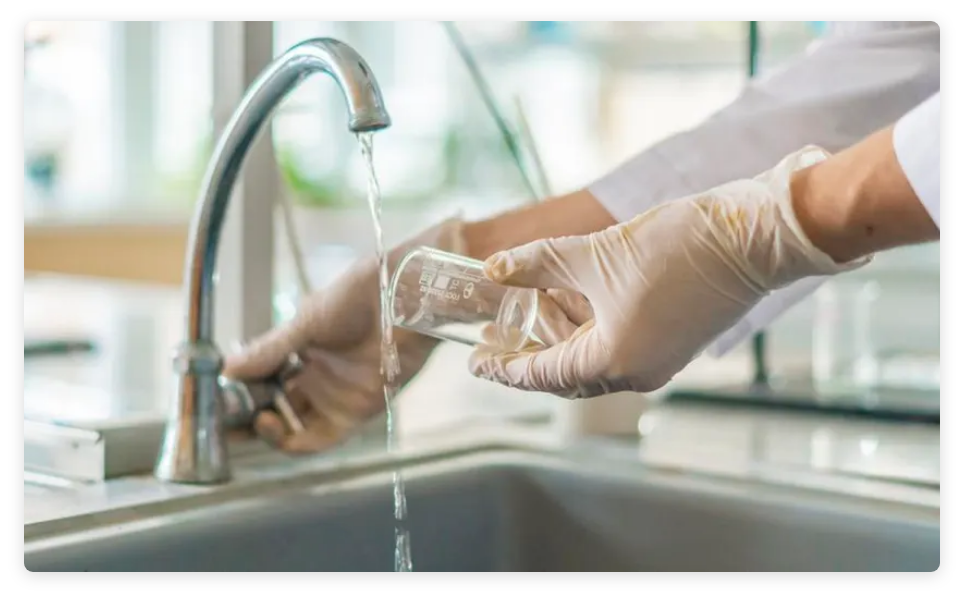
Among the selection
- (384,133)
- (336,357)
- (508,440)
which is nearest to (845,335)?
(508,440)

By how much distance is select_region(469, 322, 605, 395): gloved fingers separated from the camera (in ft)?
2.31

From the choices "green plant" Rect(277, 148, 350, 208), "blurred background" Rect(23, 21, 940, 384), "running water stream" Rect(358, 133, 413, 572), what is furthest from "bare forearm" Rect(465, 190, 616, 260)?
"green plant" Rect(277, 148, 350, 208)

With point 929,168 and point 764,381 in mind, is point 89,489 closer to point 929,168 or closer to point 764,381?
point 929,168

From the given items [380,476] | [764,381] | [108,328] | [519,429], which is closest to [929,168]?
[380,476]

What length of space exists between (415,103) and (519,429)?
419 cm

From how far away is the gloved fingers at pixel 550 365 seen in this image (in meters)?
0.70

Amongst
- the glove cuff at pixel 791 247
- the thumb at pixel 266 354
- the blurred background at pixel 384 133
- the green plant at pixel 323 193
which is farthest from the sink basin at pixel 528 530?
the green plant at pixel 323 193

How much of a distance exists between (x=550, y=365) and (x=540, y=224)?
0.29 metres

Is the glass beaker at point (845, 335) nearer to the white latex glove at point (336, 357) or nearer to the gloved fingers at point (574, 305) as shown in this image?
the white latex glove at point (336, 357)

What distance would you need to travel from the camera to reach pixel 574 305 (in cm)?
75

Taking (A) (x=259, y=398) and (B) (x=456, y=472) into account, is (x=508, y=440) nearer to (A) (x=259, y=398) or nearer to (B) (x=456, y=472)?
(B) (x=456, y=472)

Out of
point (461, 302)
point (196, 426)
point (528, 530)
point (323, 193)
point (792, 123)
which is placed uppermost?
point (323, 193)

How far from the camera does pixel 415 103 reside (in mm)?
5324

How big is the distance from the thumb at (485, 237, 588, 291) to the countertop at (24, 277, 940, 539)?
0.36 meters
